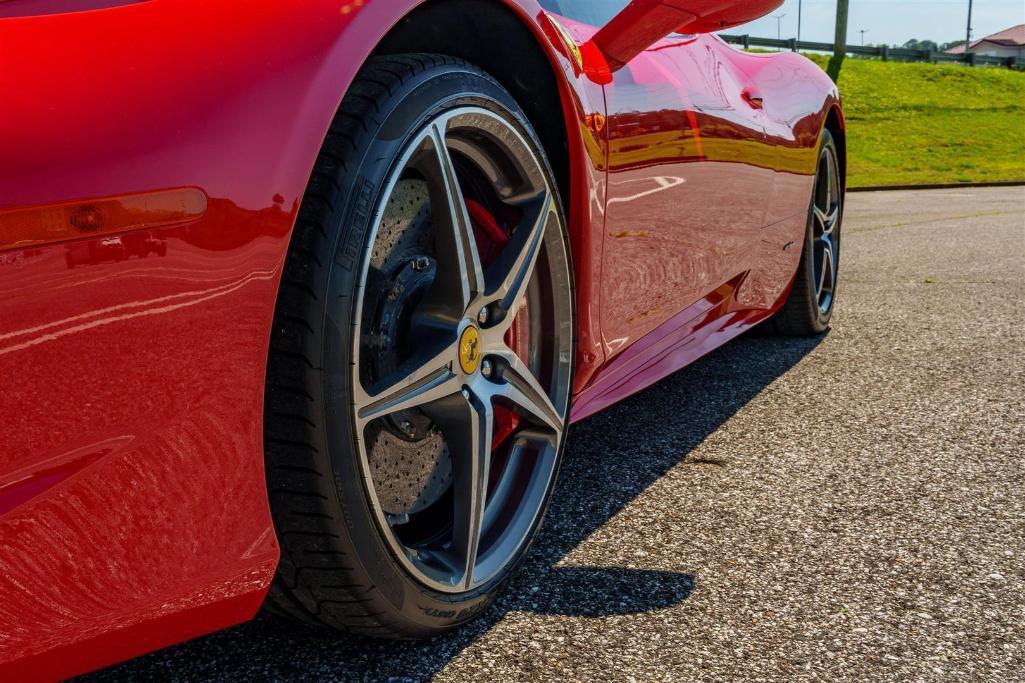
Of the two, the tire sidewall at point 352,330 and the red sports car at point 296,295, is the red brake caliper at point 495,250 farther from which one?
the tire sidewall at point 352,330

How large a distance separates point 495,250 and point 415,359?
0.45m

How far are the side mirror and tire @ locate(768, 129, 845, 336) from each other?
1930mm

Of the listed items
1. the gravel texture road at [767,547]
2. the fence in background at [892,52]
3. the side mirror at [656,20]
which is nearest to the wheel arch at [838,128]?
the gravel texture road at [767,547]

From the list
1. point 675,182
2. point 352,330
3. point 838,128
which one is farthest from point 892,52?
point 352,330

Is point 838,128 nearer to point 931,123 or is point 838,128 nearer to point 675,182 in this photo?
point 675,182

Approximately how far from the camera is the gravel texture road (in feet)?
5.60

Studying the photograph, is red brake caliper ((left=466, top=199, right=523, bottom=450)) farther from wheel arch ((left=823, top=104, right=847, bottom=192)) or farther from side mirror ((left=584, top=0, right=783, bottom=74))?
wheel arch ((left=823, top=104, right=847, bottom=192))

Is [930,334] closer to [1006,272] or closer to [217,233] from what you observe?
[1006,272]

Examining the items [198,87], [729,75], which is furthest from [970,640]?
[729,75]

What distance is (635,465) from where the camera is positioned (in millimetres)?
2734

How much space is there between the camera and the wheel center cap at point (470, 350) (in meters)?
1.75

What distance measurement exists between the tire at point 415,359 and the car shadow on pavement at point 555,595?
0.23ft

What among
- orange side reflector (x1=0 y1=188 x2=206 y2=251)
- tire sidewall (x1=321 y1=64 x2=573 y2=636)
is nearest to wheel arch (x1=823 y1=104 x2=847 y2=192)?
tire sidewall (x1=321 y1=64 x2=573 y2=636)

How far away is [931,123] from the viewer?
27797mm
